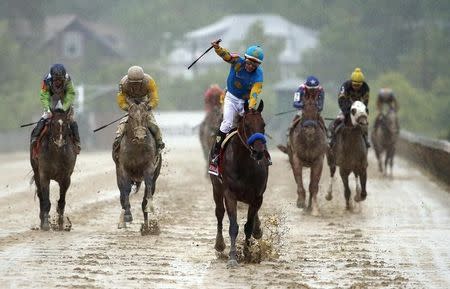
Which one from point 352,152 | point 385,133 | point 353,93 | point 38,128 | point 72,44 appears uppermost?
point 72,44

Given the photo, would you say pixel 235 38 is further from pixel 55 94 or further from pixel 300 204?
pixel 55 94

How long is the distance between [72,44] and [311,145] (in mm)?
72347

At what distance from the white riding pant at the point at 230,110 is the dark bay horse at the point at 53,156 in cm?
355

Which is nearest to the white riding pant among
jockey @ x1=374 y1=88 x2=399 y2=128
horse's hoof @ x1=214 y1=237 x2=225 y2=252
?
horse's hoof @ x1=214 y1=237 x2=225 y2=252

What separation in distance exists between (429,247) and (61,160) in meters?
5.47

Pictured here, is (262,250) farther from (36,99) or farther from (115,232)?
(36,99)

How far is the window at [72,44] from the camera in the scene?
88500 mm

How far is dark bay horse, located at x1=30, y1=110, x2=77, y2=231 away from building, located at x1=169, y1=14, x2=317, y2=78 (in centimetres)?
9124

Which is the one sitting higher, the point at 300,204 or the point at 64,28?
the point at 64,28

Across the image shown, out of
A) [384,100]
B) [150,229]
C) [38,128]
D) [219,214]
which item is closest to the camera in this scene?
[219,214]

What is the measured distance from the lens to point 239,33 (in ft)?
353

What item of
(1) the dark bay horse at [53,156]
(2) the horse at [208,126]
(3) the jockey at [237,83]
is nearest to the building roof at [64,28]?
(2) the horse at [208,126]

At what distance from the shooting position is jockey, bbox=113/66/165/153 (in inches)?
637

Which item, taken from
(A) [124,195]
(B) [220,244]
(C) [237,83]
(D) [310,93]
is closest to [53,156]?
(A) [124,195]
